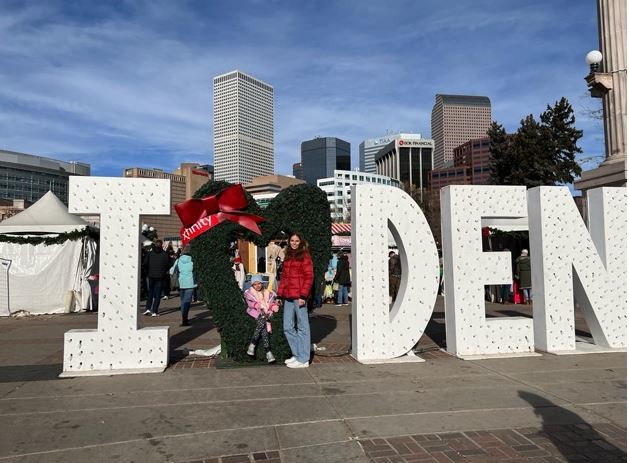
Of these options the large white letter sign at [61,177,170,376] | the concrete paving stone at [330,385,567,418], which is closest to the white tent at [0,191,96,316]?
the large white letter sign at [61,177,170,376]

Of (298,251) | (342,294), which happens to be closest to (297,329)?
(298,251)

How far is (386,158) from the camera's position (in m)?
174

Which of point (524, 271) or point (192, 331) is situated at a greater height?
point (524, 271)

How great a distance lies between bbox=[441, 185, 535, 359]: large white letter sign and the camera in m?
6.89

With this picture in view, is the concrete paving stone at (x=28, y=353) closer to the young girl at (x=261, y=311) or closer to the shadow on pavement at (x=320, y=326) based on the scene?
the young girl at (x=261, y=311)

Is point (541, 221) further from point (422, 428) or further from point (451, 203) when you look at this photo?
point (422, 428)

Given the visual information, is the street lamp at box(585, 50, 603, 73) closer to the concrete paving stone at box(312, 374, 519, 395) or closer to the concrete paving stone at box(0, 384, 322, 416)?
the concrete paving stone at box(312, 374, 519, 395)

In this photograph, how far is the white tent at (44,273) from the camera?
12547 mm

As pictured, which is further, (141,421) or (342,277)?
(342,277)

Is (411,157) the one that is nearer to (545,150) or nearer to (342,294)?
(545,150)

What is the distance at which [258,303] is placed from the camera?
21.4 ft

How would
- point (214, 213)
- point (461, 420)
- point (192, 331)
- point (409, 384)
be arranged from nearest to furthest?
point (461, 420) → point (409, 384) → point (214, 213) → point (192, 331)

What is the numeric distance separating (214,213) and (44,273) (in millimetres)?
8685

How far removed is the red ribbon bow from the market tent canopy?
8477mm
